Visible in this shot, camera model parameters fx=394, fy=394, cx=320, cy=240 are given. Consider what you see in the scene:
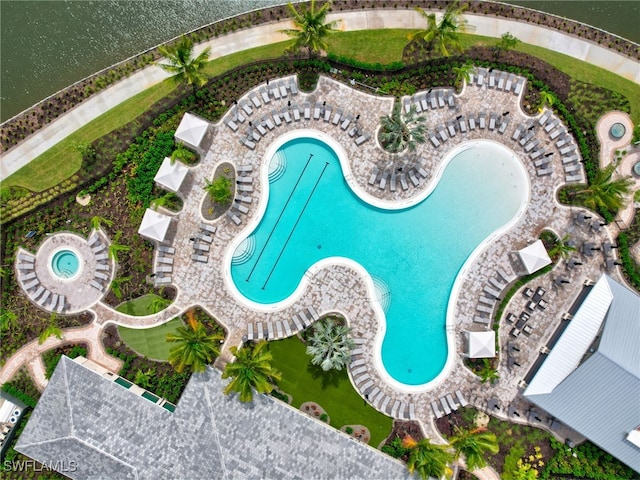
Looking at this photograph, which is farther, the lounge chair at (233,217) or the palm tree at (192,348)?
the lounge chair at (233,217)

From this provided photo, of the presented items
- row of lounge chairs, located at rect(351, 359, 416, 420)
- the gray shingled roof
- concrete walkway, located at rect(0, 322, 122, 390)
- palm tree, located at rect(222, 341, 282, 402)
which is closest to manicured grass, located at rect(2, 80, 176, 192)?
concrete walkway, located at rect(0, 322, 122, 390)

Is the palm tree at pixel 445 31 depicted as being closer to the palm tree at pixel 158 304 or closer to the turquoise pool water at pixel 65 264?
the palm tree at pixel 158 304

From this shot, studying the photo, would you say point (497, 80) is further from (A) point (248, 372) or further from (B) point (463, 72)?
(A) point (248, 372)

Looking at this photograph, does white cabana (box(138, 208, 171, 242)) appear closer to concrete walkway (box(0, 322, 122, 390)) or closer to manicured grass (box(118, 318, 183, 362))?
manicured grass (box(118, 318, 183, 362))

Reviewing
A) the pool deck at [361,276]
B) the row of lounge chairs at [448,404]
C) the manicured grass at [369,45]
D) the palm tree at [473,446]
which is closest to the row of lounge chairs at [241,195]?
the pool deck at [361,276]

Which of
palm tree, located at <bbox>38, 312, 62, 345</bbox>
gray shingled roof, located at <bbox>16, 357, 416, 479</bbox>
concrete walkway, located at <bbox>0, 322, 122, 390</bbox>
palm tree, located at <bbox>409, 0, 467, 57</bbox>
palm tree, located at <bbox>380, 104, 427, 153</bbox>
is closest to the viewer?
gray shingled roof, located at <bbox>16, 357, 416, 479</bbox>

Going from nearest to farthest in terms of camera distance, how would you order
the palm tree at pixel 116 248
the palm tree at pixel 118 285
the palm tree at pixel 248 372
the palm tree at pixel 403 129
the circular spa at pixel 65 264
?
the palm tree at pixel 248 372
the palm tree at pixel 403 129
the palm tree at pixel 116 248
the palm tree at pixel 118 285
the circular spa at pixel 65 264

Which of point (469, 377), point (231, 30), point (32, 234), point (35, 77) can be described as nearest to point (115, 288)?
point (32, 234)
